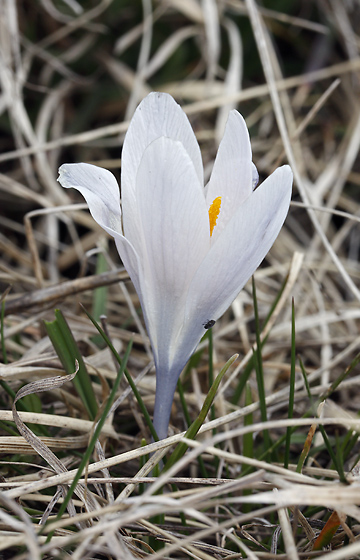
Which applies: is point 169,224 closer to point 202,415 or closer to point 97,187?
point 97,187

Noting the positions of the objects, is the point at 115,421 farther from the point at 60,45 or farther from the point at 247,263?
the point at 60,45

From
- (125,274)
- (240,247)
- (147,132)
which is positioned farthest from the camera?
(125,274)

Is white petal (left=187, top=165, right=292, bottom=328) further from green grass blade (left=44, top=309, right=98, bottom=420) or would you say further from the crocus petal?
green grass blade (left=44, top=309, right=98, bottom=420)

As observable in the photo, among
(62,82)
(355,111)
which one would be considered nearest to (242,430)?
(62,82)

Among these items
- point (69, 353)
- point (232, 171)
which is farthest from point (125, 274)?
point (232, 171)

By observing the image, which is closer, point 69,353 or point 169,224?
point 169,224

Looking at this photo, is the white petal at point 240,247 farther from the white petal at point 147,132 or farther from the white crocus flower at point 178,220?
the white petal at point 147,132

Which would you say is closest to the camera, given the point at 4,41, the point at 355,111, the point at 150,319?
the point at 150,319
